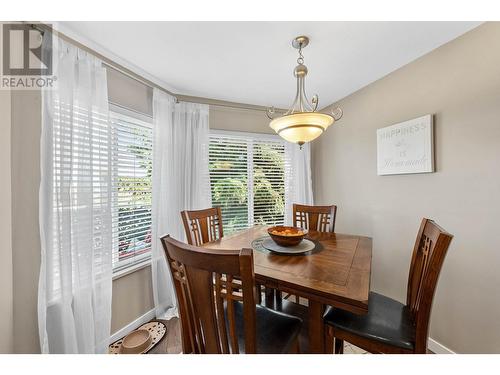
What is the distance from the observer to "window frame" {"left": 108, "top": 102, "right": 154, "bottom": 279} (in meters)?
1.85

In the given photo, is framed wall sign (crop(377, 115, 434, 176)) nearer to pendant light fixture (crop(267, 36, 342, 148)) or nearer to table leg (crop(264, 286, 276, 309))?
pendant light fixture (crop(267, 36, 342, 148))

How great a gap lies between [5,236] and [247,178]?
2248 mm

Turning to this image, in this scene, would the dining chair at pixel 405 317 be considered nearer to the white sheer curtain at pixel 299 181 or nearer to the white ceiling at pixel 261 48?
the white ceiling at pixel 261 48

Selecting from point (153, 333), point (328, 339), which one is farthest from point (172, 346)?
point (328, 339)

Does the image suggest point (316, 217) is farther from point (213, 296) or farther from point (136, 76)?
point (136, 76)

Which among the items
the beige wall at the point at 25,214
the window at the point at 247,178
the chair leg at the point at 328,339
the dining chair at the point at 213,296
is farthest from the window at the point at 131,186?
the chair leg at the point at 328,339

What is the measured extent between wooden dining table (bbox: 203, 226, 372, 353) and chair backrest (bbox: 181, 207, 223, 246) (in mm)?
461

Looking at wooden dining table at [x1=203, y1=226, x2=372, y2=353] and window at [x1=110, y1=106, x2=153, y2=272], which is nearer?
wooden dining table at [x1=203, y1=226, x2=372, y2=353]

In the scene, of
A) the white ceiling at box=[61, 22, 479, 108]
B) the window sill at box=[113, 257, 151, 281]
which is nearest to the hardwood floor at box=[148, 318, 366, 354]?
the window sill at box=[113, 257, 151, 281]

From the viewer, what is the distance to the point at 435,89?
1.70 m

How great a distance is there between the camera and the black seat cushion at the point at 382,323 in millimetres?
1045

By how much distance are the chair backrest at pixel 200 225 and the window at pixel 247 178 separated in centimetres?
65
